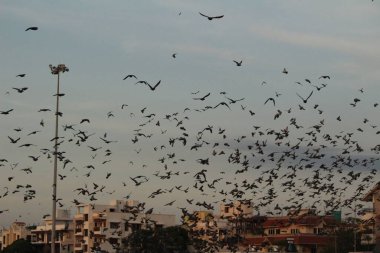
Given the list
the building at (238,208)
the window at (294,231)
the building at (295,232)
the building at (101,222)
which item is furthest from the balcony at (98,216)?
the window at (294,231)

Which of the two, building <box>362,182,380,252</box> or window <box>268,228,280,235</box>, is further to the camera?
window <box>268,228,280,235</box>

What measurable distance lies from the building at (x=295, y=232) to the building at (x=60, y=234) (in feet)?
150

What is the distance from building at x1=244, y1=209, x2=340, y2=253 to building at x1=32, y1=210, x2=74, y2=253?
4580 cm

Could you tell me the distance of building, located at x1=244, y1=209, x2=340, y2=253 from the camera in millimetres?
135000

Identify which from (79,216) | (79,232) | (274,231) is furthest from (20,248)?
(274,231)

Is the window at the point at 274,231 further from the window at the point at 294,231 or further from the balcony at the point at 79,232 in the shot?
the balcony at the point at 79,232

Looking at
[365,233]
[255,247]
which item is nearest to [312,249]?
[255,247]

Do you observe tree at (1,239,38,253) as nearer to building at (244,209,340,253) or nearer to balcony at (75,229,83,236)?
balcony at (75,229,83,236)

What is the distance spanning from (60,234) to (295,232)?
6431 cm

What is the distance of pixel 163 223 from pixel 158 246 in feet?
273

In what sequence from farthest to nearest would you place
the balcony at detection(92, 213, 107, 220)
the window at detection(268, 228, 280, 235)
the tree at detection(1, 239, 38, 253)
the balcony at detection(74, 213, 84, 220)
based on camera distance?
1. the balcony at detection(74, 213, 84, 220)
2. the balcony at detection(92, 213, 107, 220)
3. the tree at detection(1, 239, 38, 253)
4. the window at detection(268, 228, 280, 235)

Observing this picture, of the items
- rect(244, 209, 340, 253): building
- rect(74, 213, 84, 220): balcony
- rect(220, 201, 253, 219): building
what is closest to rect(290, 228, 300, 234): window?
rect(244, 209, 340, 253): building

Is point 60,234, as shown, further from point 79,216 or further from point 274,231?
point 274,231

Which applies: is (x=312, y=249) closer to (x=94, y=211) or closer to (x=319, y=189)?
(x=94, y=211)
